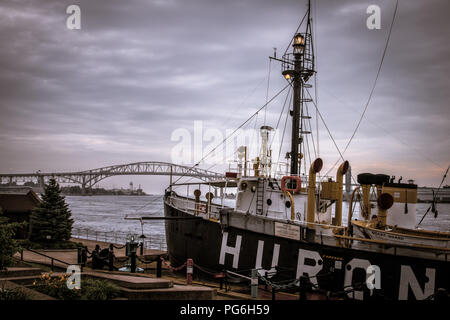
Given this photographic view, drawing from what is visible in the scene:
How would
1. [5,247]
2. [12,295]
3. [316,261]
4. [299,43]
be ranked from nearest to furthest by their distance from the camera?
1. [12,295]
2. [5,247]
3. [316,261]
4. [299,43]

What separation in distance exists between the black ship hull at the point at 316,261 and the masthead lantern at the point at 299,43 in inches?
396

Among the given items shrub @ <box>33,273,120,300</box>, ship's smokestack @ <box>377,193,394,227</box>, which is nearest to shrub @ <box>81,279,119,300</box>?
shrub @ <box>33,273,120,300</box>

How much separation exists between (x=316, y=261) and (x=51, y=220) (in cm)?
2173

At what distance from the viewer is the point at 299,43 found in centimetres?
2048

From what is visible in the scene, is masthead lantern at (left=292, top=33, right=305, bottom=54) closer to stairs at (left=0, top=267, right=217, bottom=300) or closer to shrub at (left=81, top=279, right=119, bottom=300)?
stairs at (left=0, top=267, right=217, bottom=300)

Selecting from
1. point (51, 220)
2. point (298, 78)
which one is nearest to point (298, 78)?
point (298, 78)

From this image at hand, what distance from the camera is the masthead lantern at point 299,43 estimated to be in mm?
20438

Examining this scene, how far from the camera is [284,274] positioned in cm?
1597

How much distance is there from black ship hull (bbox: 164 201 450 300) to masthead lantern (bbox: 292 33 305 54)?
10.1m

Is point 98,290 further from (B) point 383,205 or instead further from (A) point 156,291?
(B) point 383,205

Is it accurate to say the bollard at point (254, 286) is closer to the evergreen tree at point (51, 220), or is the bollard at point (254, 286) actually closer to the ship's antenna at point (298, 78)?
the ship's antenna at point (298, 78)

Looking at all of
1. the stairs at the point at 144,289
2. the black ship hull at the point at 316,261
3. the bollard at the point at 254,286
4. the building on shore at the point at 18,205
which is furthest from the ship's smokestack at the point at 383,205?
the building on shore at the point at 18,205
